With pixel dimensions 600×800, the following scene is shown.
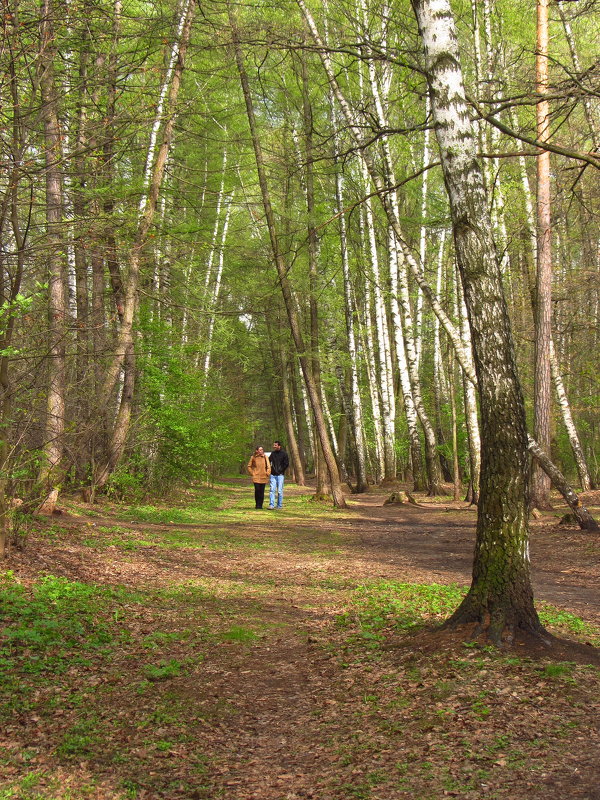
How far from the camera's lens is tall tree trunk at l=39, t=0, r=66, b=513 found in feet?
20.7

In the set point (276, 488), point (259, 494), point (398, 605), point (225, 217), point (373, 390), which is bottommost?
point (398, 605)

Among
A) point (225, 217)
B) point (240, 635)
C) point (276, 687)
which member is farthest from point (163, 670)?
point (225, 217)

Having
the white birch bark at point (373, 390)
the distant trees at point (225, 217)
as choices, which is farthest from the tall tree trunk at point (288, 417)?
the white birch bark at point (373, 390)

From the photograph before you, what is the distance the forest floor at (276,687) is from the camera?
3377mm

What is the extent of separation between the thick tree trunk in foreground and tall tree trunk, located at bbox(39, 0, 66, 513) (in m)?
3.18

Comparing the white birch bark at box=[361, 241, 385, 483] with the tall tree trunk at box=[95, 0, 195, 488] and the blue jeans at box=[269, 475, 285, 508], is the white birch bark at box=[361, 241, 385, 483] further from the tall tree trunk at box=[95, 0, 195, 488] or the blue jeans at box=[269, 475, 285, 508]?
the tall tree trunk at box=[95, 0, 195, 488]

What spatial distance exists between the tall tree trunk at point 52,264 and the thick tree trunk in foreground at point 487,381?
3.18 m

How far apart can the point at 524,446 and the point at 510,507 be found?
44 cm

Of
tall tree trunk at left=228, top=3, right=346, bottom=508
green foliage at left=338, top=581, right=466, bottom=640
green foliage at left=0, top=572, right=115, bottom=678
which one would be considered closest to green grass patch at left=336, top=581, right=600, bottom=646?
green foliage at left=338, top=581, right=466, bottom=640

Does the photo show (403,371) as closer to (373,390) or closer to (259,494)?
(259,494)

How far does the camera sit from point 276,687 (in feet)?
15.5

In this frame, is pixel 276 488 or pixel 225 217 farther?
pixel 225 217

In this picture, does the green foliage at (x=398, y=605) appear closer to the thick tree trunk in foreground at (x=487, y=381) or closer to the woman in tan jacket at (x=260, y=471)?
the thick tree trunk in foreground at (x=487, y=381)

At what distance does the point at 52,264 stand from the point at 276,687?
6358 mm
